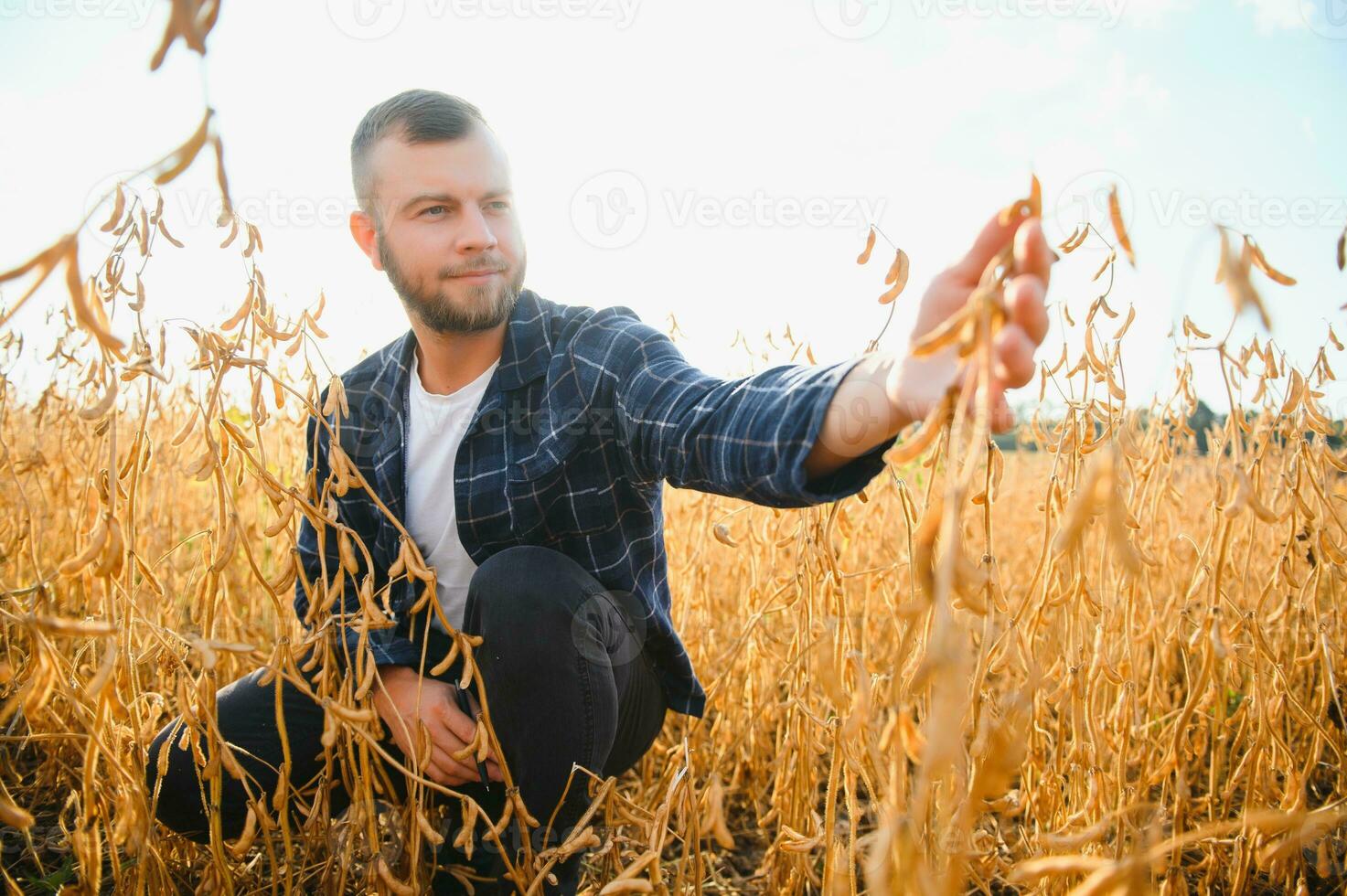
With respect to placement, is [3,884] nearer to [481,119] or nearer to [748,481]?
[748,481]

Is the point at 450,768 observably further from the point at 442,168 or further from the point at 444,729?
the point at 442,168

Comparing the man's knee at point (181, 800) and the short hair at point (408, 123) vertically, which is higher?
the short hair at point (408, 123)

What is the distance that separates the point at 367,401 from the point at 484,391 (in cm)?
33

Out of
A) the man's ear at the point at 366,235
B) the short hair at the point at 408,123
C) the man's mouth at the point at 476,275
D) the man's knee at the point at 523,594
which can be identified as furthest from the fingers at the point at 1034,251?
the man's ear at the point at 366,235

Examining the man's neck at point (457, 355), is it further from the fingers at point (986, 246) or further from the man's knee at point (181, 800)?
the fingers at point (986, 246)

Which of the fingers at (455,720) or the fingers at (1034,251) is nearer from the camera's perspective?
the fingers at (1034,251)

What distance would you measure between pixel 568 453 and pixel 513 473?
0.11 m

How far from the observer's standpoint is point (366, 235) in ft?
5.63

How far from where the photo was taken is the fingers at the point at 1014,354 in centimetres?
56

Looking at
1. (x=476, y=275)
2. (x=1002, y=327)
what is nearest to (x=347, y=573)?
(x=476, y=275)

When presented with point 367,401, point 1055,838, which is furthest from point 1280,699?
point 367,401

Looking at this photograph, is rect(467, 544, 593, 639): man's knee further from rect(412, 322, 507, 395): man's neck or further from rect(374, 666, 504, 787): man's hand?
rect(412, 322, 507, 395): man's neck

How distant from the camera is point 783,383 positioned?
3.05 ft

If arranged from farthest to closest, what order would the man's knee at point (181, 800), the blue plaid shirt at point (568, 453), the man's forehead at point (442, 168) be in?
1. the man's forehead at point (442, 168)
2. the man's knee at point (181, 800)
3. the blue plaid shirt at point (568, 453)
